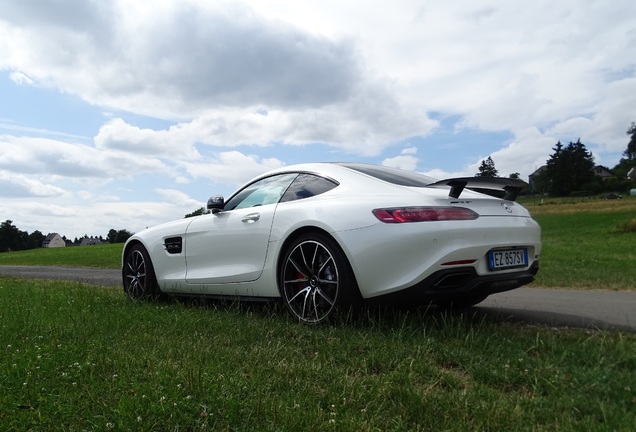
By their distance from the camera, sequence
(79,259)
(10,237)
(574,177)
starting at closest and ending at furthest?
(79,259) < (10,237) < (574,177)

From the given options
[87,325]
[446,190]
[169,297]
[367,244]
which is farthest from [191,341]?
[169,297]

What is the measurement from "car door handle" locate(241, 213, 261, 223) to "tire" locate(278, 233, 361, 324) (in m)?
0.55

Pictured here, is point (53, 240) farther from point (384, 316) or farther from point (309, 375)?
point (309, 375)

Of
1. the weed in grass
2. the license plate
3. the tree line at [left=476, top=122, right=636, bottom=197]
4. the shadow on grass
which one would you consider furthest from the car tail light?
the tree line at [left=476, top=122, right=636, bottom=197]

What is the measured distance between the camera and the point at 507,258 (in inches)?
155

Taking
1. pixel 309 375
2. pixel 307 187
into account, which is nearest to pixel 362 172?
pixel 307 187

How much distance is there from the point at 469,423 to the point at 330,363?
1012mm

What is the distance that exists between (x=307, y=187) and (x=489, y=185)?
4.89 ft

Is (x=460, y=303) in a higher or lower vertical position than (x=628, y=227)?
lower

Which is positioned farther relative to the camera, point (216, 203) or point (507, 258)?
point (216, 203)

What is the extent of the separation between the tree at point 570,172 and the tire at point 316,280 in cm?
10878

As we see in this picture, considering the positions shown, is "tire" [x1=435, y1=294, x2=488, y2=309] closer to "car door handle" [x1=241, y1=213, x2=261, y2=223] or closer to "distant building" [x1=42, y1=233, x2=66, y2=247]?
"car door handle" [x1=241, y1=213, x2=261, y2=223]

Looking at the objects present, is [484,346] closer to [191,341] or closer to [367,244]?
[367,244]

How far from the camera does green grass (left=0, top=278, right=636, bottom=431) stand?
2193mm
